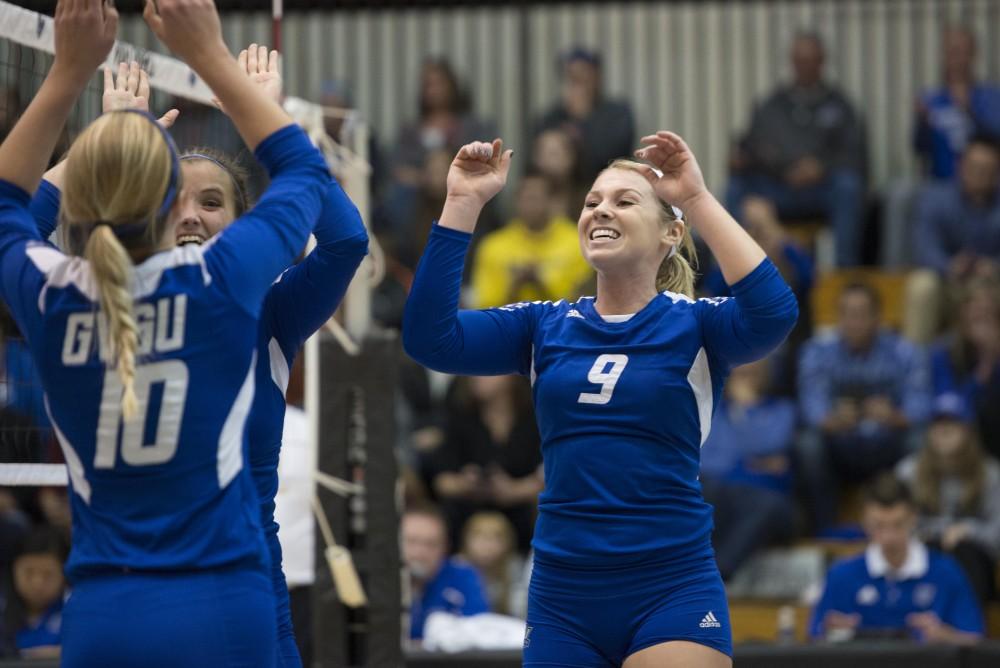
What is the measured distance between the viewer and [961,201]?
1116 cm

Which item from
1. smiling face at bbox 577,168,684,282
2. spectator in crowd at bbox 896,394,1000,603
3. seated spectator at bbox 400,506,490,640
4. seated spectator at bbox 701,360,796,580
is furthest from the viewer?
seated spectator at bbox 701,360,796,580

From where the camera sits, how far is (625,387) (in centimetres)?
420

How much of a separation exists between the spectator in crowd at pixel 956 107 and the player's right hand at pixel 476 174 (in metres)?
7.88

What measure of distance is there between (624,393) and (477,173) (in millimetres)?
750

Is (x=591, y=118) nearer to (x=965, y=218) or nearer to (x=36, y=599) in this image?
(x=965, y=218)

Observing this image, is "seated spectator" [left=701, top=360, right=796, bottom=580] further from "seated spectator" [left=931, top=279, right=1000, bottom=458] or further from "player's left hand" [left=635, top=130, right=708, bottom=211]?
"player's left hand" [left=635, top=130, right=708, bottom=211]

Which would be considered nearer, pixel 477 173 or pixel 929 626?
pixel 477 173

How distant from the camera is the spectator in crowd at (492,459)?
9734 mm

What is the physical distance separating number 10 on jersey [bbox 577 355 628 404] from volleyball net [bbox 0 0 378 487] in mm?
1491

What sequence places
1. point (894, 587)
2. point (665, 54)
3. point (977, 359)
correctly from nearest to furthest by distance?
point (894, 587)
point (977, 359)
point (665, 54)

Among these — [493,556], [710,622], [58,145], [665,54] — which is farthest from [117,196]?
[665,54]

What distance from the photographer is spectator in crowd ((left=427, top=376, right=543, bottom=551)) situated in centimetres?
973

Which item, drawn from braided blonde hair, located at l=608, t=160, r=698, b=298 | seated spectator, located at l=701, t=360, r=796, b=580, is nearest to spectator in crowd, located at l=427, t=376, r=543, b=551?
seated spectator, located at l=701, t=360, r=796, b=580

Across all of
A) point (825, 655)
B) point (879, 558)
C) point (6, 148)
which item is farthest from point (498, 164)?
point (879, 558)
